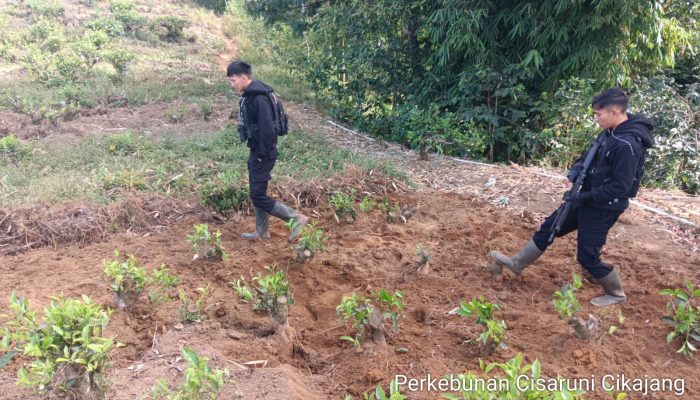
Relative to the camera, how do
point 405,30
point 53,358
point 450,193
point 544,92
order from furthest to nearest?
point 405,30
point 544,92
point 450,193
point 53,358

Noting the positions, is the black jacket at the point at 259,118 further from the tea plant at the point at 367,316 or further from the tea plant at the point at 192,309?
the tea plant at the point at 367,316

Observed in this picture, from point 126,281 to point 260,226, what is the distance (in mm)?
1624

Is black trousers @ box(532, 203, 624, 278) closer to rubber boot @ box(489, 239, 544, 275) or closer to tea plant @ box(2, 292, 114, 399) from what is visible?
rubber boot @ box(489, 239, 544, 275)

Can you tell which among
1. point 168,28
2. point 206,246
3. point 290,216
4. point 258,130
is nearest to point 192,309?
point 206,246

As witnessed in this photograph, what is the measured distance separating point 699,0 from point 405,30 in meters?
4.61

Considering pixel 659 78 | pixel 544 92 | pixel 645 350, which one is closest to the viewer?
pixel 645 350

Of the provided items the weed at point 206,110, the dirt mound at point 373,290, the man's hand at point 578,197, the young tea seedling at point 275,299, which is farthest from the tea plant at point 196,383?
the weed at point 206,110

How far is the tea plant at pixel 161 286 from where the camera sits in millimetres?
3891

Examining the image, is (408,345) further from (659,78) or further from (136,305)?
(659,78)

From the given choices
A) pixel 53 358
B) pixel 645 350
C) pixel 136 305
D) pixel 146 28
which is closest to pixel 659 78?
pixel 645 350

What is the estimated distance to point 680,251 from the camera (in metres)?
4.75

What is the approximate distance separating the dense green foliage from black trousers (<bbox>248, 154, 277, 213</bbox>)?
3.15 m

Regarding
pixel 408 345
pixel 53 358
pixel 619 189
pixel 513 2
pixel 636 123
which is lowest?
pixel 408 345

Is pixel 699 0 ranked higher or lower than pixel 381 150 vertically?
higher
